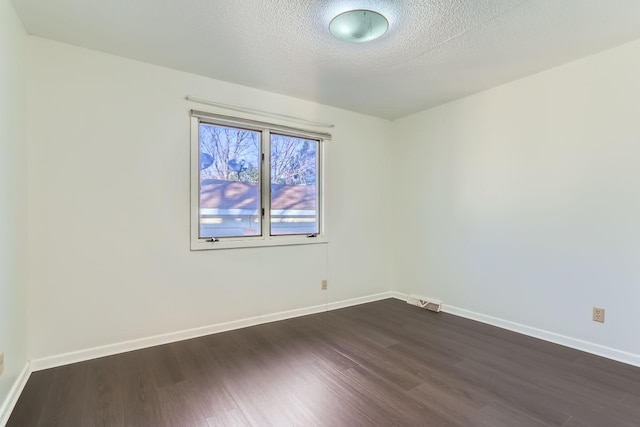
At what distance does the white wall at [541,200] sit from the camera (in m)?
2.38

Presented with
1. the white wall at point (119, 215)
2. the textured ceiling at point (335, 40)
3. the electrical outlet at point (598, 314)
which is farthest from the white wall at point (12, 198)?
the electrical outlet at point (598, 314)

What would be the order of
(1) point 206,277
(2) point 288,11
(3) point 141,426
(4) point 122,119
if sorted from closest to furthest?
1. (3) point 141,426
2. (2) point 288,11
3. (4) point 122,119
4. (1) point 206,277

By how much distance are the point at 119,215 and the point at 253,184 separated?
1223 millimetres

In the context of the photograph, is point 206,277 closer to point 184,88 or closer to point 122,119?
point 122,119

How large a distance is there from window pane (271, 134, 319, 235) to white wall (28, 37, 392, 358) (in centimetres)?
33

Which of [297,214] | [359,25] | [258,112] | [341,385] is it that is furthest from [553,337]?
[258,112]

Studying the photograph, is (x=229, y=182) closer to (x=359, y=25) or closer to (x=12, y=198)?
(x=12, y=198)

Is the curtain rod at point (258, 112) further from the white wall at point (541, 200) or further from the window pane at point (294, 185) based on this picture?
the white wall at point (541, 200)

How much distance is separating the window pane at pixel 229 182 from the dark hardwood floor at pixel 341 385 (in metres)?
1.04

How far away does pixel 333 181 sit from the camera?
147 inches

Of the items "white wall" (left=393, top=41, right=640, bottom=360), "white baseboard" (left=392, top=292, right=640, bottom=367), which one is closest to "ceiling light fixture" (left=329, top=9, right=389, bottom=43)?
"white wall" (left=393, top=41, right=640, bottom=360)

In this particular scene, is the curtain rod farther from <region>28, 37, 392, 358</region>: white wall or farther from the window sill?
the window sill

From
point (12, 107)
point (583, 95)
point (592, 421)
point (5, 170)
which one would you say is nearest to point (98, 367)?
point (5, 170)

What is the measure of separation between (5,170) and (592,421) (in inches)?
139
